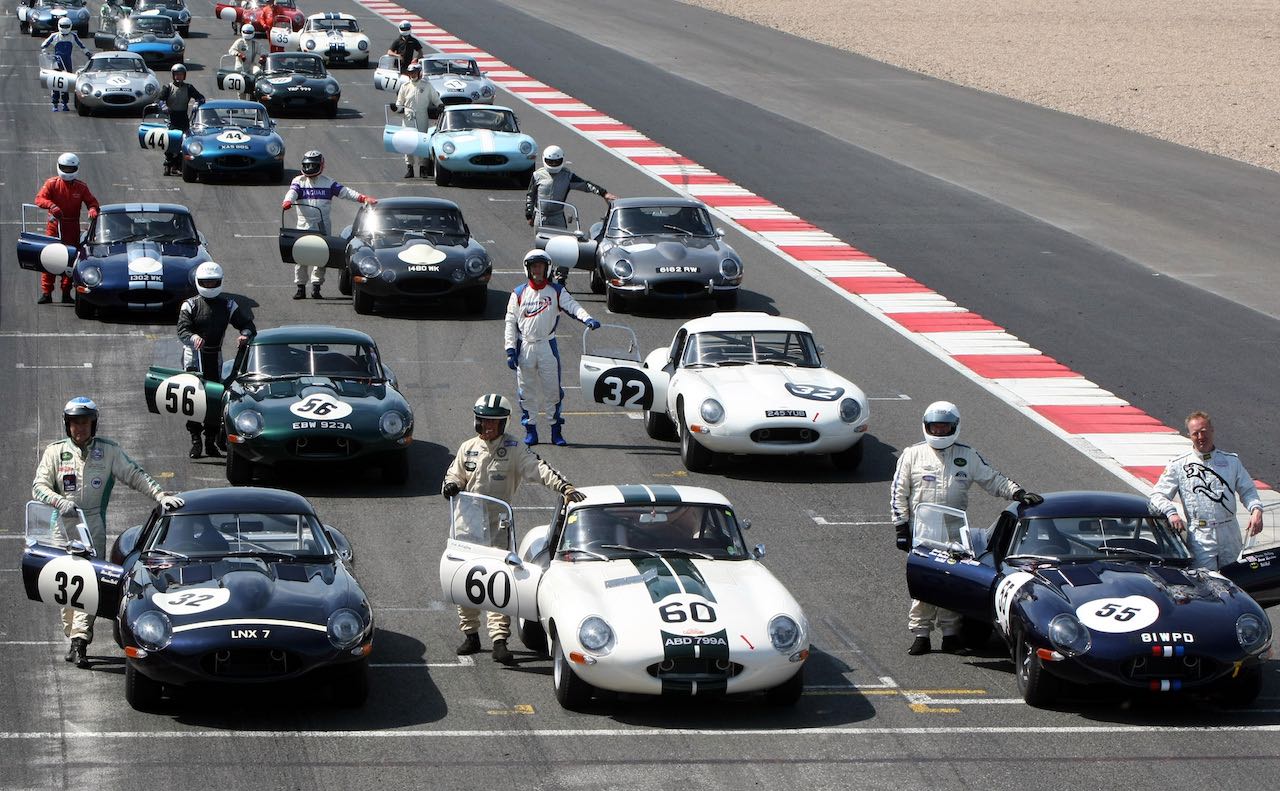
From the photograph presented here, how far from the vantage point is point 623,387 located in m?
18.7

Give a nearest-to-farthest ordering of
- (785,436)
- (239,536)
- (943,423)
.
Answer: (239,536), (943,423), (785,436)

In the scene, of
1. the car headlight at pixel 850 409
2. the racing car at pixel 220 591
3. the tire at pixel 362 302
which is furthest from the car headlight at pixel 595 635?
the tire at pixel 362 302

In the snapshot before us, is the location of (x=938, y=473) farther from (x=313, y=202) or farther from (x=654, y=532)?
(x=313, y=202)

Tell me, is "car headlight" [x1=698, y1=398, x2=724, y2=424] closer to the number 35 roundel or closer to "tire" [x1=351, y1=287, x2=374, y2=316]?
the number 35 roundel

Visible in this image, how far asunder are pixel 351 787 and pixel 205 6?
57.9m

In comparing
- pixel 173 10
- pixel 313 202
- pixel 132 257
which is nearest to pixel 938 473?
pixel 132 257

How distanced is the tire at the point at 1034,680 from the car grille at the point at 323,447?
7.14 m

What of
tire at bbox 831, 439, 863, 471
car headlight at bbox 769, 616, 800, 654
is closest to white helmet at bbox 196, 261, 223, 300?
tire at bbox 831, 439, 863, 471

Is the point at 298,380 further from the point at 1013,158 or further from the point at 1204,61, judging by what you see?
the point at 1204,61

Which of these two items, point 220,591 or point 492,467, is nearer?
point 220,591

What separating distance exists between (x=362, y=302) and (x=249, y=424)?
26.4ft

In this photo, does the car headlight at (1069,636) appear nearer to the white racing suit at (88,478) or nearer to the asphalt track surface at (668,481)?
the asphalt track surface at (668,481)

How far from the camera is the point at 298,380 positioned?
1756 centimetres

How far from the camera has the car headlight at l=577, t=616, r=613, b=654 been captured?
11258mm
